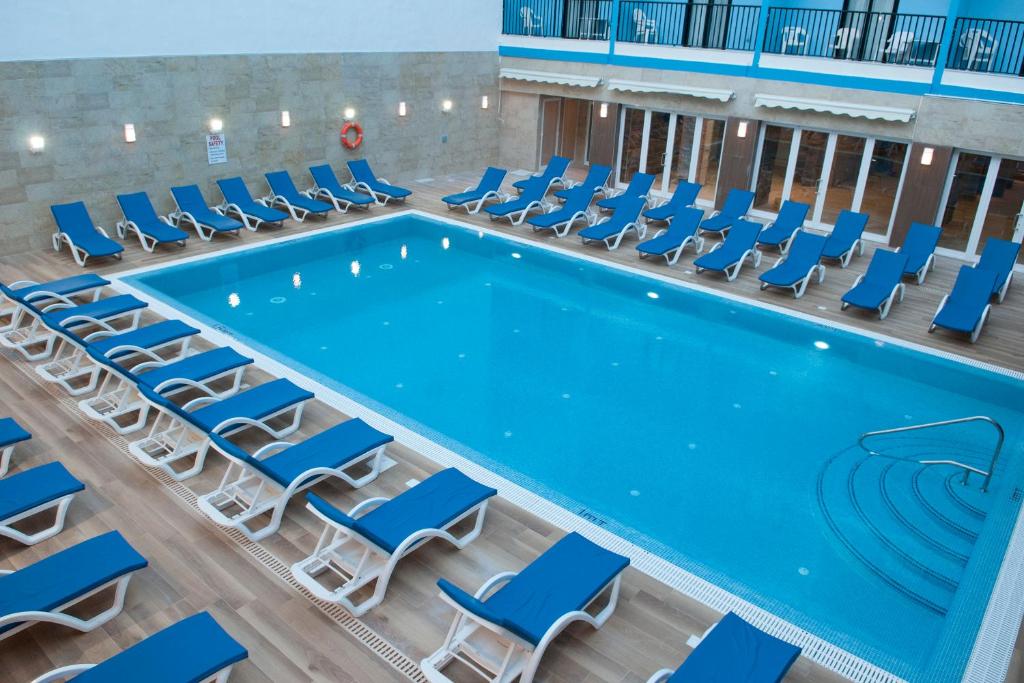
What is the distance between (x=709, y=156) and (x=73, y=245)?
1093 cm

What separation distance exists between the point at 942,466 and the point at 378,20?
12.1 metres

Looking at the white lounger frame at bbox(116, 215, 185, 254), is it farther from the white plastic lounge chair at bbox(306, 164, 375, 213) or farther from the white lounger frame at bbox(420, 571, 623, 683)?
the white lounger frame at bbox(420, 571, 623, 683)

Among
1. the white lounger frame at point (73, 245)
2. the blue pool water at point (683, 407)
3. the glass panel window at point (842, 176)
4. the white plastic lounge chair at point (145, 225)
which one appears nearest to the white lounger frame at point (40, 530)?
the blue pool water at point (683, 407)

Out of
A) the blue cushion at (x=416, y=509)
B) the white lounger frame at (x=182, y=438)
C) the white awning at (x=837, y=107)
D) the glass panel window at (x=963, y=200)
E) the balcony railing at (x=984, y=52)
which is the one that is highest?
the balcony railing at (x=984, y=52)

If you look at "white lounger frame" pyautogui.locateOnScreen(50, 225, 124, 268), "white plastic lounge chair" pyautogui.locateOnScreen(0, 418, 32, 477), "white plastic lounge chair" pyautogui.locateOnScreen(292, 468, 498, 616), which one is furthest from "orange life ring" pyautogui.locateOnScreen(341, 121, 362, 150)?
"white plastic lounge chair" pyautogui.locateOnScreen(292, 468, 498, 616)

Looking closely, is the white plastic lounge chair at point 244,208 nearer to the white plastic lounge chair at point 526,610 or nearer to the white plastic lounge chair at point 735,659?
the white plastic lounge chair at point 526,610

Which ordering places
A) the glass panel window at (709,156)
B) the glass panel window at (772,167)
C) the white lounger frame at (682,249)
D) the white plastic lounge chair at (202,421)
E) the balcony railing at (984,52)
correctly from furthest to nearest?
the glass panel window at (709,156), the glass panel window at (772,167), the balcony railing at (984,52), the white lounger frame at (682,249), the white plastic lounge chair at (202,421)

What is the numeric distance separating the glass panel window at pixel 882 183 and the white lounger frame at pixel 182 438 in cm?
1035

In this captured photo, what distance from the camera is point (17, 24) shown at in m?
9.96

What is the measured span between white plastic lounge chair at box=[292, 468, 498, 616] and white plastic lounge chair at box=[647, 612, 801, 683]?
168 centimetres

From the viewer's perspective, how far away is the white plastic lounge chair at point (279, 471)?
5.27 meters

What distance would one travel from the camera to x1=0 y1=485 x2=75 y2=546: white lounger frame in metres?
4.93

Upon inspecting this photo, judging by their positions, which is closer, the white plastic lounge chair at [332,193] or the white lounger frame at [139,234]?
the white lounger frame at [139,234]

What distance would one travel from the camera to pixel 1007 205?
11.6 meters
